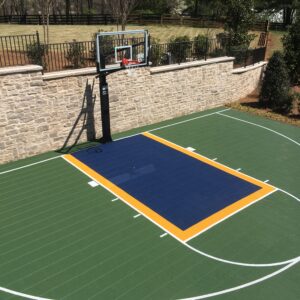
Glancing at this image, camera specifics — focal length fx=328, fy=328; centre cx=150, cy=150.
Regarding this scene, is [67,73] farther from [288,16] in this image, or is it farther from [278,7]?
[278,7]

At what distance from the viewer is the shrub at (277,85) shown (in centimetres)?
1909

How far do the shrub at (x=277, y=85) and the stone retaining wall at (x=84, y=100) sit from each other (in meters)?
2.44

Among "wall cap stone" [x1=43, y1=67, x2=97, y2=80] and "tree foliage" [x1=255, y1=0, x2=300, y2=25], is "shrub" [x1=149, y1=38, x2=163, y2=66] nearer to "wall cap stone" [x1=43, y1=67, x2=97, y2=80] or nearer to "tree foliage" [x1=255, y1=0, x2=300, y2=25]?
"wall cap stone" [x1=43, y1=67, x2=97, y2=80]

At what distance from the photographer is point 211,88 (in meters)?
18.9

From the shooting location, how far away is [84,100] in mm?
14109

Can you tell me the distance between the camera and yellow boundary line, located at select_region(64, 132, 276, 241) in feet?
29.5

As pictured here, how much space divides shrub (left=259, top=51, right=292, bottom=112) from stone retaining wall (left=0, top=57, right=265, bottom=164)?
244cm

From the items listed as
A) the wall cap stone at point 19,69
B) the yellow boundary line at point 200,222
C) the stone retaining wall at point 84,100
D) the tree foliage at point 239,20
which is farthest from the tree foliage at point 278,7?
the wall cap stone at point 19,69

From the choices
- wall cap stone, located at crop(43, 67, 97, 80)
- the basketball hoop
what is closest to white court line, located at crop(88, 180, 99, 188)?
wall cap stone, located at crop(43, 67, 97, 80)

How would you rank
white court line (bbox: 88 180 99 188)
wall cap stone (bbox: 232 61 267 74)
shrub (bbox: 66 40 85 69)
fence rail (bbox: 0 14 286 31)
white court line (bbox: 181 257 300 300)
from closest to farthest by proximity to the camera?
white court line (bbox: 181 257 300 300) → white court line (bbox: 88 180 99 188) → shrub (bbox: 66 40 85 69) → wall cap stone (bbox: 232 61 267 74) → fence rail (bbox: 0 14 286 31)

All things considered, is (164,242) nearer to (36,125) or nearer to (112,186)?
(112,186)

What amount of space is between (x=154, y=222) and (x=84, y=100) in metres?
7.01

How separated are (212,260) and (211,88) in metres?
12.8

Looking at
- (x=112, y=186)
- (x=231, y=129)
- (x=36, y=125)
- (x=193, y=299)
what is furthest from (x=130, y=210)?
(x=231, y=129)
